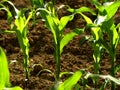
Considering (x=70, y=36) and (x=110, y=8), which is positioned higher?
(x=110, y=8)

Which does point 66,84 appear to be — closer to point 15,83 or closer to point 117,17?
point 15,83

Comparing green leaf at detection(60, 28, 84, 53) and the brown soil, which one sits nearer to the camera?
green leaf at detection(60, 28, 84, 53)

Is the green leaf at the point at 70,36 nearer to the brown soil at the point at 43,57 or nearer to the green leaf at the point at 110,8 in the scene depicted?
the green leaf at the point at 110,8

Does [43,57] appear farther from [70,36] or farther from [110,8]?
[110,8]

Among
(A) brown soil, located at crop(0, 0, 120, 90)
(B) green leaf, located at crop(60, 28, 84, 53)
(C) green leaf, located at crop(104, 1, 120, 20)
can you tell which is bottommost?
(A) brown soil, located at crop(0, 0, 120, 90)

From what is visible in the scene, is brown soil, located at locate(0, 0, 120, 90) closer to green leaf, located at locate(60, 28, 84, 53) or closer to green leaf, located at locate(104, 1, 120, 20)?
green leaf, located at locate(60, 28, 84, 53)

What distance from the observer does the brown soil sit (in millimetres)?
Result: 2619

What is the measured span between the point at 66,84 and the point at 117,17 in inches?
75.7

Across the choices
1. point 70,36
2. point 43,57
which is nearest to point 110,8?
point 70,36

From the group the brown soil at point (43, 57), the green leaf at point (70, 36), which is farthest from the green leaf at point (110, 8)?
the brown soil at point (43, 57)

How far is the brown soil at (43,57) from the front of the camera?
103 inches

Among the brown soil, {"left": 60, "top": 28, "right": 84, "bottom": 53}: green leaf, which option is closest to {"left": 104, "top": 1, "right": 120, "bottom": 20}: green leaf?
{"left": 60, "top": 28, "right": 84, "bottom": 53}: green leaf

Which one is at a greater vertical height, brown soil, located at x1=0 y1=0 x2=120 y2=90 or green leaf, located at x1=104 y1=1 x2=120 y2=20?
green leaf, located at x1=104 y1=1 x2=120 y2=20

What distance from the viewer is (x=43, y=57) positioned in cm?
291
